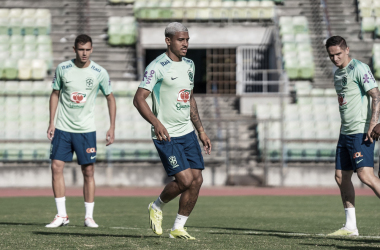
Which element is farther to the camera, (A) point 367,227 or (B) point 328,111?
(B) point 328,111

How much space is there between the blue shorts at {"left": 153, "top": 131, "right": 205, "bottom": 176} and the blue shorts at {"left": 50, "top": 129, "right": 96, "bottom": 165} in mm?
1970

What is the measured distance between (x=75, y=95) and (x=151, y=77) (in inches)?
83.7

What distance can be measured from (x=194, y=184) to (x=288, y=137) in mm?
11893

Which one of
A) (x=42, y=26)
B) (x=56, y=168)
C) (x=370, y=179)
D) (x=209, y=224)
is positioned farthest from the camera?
(x=42, y=26)

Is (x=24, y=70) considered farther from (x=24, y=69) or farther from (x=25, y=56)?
(x=25, y=56)

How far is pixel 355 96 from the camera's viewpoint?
268 inches

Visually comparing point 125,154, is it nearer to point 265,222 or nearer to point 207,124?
point 207,124

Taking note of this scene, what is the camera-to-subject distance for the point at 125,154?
1739 cm

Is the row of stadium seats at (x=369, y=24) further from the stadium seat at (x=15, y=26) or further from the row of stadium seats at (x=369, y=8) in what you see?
A: the stadium seat at (x=15, y=26)

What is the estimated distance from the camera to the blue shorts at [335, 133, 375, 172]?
6684 mm

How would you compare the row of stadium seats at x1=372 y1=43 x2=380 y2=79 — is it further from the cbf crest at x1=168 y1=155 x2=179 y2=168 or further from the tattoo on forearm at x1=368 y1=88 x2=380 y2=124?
the cbf crest at x1=168 y1=155 x2=179 y2=168

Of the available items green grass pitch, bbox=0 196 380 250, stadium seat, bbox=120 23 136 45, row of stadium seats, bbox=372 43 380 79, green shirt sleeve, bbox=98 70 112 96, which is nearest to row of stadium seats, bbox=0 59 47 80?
stadium seat, bbox=120 23 136 45

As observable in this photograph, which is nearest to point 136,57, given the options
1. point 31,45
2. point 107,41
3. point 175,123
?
point 107,41

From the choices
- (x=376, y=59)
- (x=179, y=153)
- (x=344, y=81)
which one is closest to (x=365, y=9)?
(x=376, y=59)
